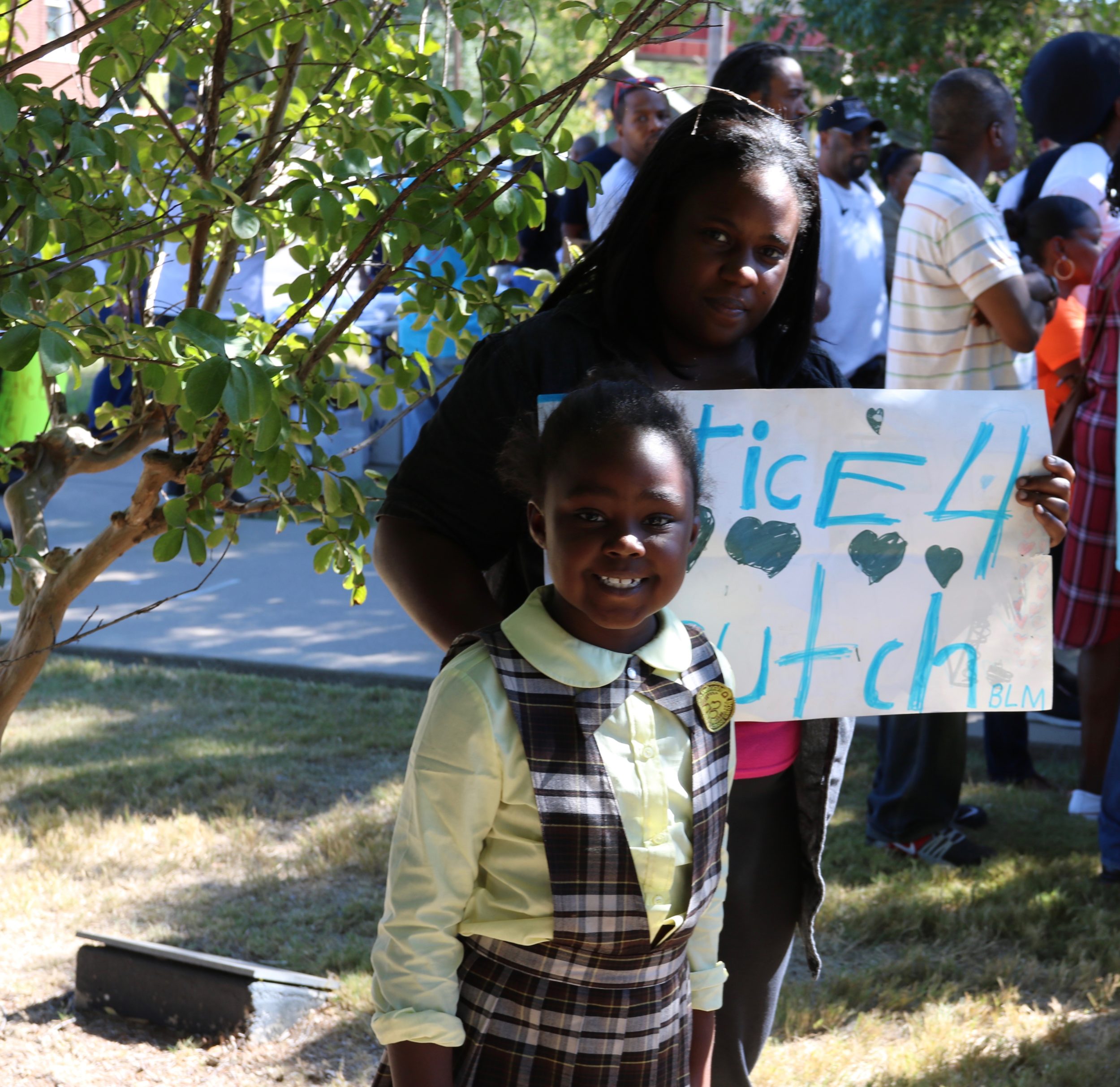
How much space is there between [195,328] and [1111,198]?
11.4 ft

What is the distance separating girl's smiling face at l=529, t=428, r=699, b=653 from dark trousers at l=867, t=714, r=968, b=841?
2.54m

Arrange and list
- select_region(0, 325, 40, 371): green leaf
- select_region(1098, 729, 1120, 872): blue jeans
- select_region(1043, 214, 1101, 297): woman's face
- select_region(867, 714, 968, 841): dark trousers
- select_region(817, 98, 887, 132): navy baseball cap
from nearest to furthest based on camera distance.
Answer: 1. select_region(0, 325, 40, 371): green leaf
2. select_region(1098, 729, 1120, 872): blue jeans
3. select_region(867, 714, 968, 841): dark trousers
4. select_region(1043, 214, 1101, 297): woman's face
5. select_region(817, 98, 887, 132): navy baseball cap

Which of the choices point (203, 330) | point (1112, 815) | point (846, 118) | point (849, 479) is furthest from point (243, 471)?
point (846, 118)

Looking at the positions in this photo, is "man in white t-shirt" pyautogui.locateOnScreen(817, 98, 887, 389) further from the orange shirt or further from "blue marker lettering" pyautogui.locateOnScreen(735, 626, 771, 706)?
"blue marker lettering" pyautogui.locateOnScreen(735, 626, 771, 706)

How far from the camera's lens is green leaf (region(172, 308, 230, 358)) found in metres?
1.47

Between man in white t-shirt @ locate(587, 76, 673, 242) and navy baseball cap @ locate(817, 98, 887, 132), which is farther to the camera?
navy baseball cap @ locate(817, 98, 887, 132)

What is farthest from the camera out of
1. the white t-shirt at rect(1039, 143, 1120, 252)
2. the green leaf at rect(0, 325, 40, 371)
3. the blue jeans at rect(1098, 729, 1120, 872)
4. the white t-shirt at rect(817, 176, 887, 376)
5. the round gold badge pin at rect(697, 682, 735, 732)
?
the white t-shirt at rect(1039, 143, 1120, 252)

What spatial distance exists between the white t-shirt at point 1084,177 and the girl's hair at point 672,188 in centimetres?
350

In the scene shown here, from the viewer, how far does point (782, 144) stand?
5.90 feet

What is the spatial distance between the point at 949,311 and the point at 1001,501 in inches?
80.3

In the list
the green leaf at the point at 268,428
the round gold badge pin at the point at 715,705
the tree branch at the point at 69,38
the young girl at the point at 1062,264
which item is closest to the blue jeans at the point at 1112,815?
the young girl at the point at 1062,264

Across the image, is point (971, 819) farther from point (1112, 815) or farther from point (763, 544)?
point (763, 544)

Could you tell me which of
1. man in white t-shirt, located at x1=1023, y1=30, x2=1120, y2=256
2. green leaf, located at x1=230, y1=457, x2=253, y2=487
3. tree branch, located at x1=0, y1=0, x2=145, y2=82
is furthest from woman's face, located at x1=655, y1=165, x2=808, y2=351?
man in white t-shirt, located at x1=1023, y1=30, x2=1120, y2=256

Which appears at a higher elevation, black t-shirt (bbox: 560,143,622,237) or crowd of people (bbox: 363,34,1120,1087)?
black t-shirt (bbox: 560,143,622,237)
